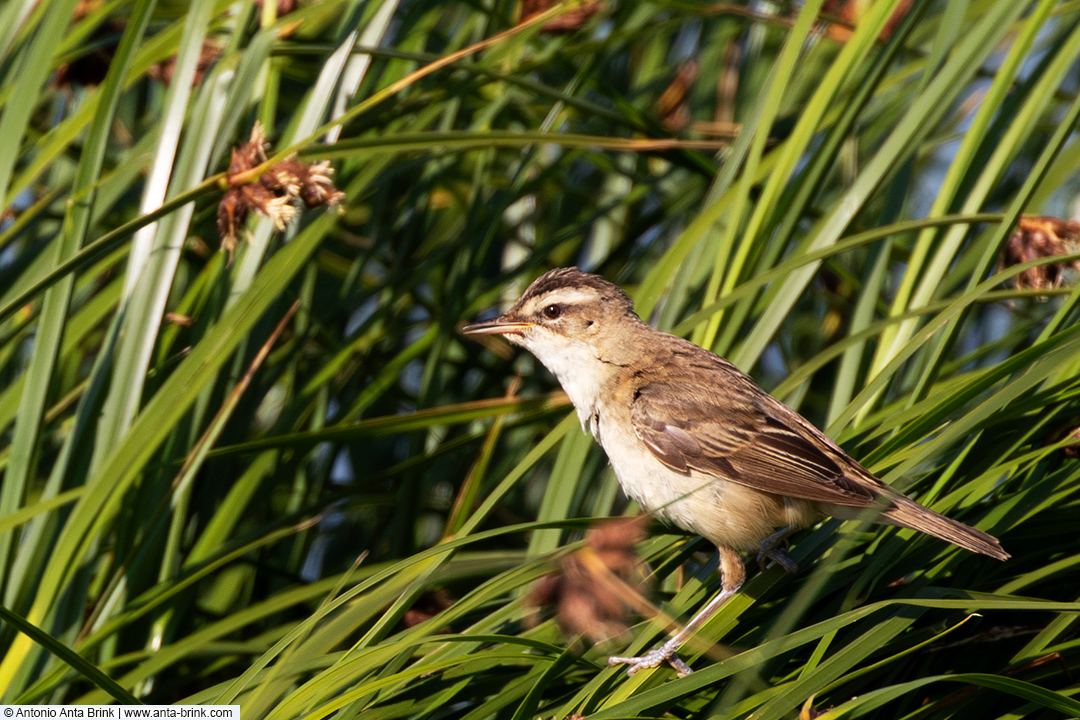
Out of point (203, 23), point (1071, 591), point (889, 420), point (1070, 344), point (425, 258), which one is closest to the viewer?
point (1070, 344)

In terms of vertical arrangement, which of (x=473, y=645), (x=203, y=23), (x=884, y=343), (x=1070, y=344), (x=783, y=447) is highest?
(x=203, y=23)

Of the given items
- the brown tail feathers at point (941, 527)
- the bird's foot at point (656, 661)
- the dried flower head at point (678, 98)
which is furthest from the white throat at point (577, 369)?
the dried flower head at point (678, 98)

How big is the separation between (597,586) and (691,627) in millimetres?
575

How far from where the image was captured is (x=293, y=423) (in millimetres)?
3320

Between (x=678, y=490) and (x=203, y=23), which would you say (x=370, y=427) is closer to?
(x=678, y=490)

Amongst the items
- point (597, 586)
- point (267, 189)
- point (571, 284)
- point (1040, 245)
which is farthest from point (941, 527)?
point (267, 189)

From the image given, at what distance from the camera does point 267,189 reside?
2.54 metres

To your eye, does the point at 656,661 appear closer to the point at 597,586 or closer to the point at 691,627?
the point at 691,627

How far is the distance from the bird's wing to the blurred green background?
172 mm

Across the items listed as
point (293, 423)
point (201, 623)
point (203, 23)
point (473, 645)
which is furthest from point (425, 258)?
point (473, 645)

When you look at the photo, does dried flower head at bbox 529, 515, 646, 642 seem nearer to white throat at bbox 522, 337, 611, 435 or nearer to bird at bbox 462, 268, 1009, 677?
bird at bbox 462, 268, 1009, 677

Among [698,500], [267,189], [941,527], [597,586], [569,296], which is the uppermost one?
[267,189]

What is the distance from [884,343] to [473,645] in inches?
64.0

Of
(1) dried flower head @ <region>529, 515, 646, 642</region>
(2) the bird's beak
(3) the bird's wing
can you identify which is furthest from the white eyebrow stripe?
(1) dried flower head @ <region>529, 515, 646, 642</region>
